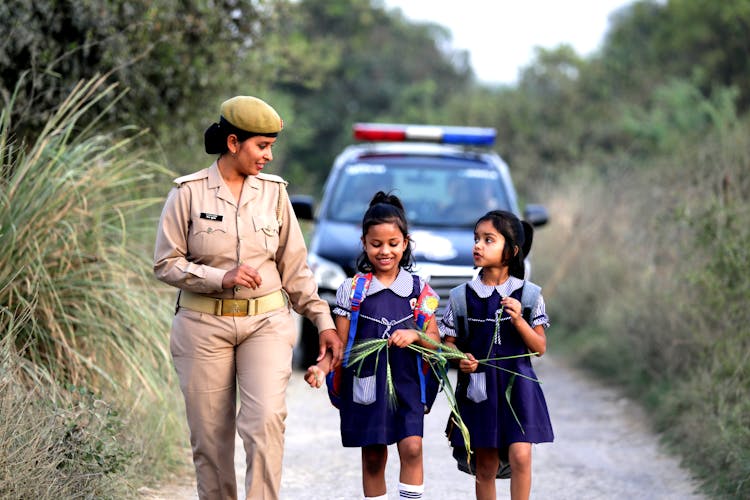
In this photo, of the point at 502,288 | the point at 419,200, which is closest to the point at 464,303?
the point at 502,288

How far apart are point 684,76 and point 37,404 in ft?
78.0

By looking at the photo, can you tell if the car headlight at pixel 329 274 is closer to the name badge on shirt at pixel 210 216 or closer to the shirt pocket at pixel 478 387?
the shirt pocket at pixel 478 387

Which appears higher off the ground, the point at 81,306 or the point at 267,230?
the point at 267,230

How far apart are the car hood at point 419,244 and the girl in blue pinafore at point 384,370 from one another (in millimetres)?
4280

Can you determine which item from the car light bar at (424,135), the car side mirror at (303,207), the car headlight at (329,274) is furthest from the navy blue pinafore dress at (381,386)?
the car light bar at (424,135)

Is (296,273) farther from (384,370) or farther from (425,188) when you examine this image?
(425,188)

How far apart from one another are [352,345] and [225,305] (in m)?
0.61

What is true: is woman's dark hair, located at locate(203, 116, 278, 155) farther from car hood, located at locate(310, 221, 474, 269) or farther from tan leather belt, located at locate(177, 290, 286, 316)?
car hood, located at locate(310, 221, 474, 269)

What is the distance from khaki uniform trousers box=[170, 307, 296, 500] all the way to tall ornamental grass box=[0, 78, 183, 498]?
0.79 m

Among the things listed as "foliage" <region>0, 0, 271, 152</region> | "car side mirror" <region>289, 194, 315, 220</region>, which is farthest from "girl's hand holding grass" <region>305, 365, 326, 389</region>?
"car side mirror" <region>289, 194, 315, 220</region>

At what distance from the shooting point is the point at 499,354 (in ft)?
16.6

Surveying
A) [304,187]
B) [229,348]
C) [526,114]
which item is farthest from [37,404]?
[304,187]

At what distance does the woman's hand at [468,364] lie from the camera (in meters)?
4.93

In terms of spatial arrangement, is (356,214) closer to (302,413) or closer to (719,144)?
(302,413)
